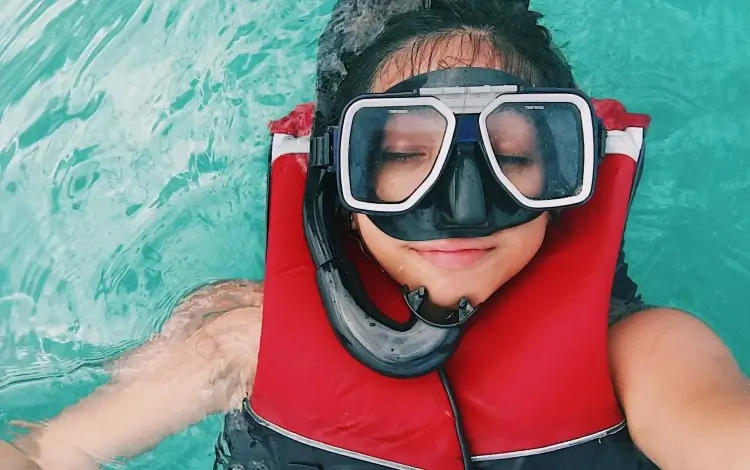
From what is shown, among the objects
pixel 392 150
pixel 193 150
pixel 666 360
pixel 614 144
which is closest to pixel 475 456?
pixel 666 360

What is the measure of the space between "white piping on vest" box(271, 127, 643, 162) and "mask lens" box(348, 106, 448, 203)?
1.55 feet

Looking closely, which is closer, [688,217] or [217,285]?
[217,285]

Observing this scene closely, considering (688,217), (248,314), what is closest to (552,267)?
(248,314)

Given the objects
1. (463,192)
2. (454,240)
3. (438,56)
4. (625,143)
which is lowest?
(625,143)

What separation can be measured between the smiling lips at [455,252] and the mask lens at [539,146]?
0.17 m

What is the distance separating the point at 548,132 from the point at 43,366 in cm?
206

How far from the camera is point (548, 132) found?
1.98 meters

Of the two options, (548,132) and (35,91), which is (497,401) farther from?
(35,91)

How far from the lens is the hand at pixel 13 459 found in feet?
6.58

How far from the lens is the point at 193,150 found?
3367 mm

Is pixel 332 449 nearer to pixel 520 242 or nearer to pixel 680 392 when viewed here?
pixel 520 242

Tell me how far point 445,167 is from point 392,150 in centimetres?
16

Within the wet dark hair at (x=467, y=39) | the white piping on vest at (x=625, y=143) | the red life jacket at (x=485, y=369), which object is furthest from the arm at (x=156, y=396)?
the white piping on vest at (x=625, y=143)

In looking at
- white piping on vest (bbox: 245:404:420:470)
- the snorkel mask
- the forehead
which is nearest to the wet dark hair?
the forehead
